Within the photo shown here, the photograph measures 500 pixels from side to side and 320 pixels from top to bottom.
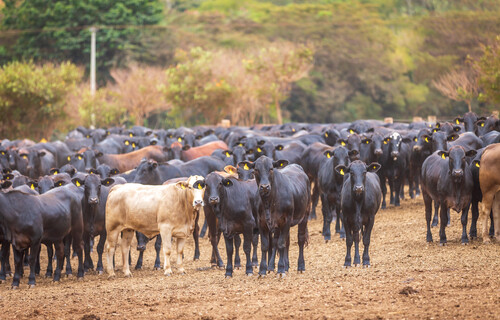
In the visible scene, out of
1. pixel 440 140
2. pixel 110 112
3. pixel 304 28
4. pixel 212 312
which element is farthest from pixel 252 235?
pixel 304 28

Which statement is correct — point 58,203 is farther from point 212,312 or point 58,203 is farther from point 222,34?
point 222,34

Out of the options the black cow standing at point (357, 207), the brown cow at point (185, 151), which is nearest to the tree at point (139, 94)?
the brown cow at point (185, 151)

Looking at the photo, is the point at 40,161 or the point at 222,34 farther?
the point at 222,34

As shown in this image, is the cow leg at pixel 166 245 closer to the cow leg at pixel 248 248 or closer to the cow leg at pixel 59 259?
the cow leg at pixel 248 248

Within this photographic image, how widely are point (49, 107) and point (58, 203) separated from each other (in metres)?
31.2

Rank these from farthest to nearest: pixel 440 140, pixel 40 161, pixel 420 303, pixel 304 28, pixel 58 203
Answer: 1. pixel 304 28
2. pixel 40 161
3. pixel 440 140
4. pixel 58 203
5. pixel 420 303

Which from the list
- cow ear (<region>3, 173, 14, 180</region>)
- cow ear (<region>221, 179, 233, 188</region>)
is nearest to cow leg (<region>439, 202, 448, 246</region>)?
cow ear (<region>221, 179, 233, 188</region>)

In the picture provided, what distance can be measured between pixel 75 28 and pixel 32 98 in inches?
777

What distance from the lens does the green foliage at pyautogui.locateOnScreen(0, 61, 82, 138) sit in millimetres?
40219

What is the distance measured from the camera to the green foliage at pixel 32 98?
1583 inches

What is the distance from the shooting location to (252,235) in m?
11.8

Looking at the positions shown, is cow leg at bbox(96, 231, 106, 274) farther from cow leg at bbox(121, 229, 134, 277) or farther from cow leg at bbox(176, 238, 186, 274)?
cow leg at bbox(176, 238, 186, 274)

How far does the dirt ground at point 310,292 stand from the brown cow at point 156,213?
56 centimetres

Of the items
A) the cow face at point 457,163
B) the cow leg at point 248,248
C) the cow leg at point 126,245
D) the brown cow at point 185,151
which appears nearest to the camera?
the cow leg at point 248,248
